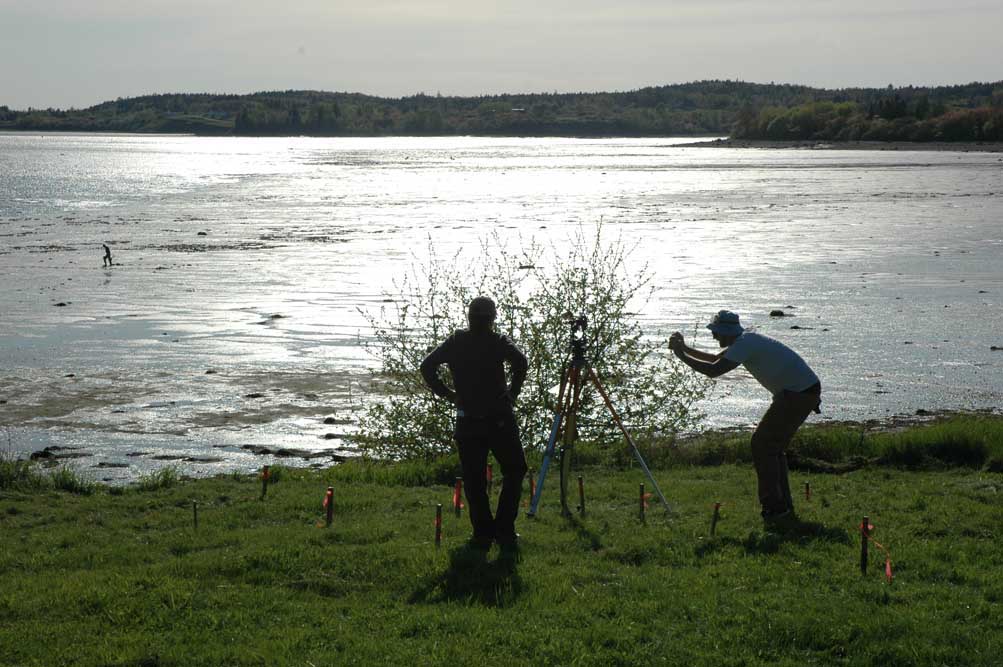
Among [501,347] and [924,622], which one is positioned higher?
[501,347]

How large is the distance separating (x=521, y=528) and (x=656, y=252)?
99.2 ft

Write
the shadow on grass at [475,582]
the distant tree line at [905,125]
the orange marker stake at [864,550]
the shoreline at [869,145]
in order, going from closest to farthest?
the shadow on grass at [475,582] → the orange marker stake at [864,550] → the shoreline at [869,145] → the distant tree line at [905,125]

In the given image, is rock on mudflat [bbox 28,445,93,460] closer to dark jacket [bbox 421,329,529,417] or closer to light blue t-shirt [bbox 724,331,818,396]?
dark jacket [bbox 421,329,529,417]

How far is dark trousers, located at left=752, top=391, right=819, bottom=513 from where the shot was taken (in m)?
10.0

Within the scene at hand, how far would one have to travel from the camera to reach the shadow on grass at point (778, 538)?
9.20m

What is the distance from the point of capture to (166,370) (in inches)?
851

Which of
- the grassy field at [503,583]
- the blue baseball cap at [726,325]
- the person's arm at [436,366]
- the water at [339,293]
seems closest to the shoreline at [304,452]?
the water at [339,293]

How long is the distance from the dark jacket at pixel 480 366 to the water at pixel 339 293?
687 cm

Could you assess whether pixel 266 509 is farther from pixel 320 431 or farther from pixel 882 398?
pixel 882 398

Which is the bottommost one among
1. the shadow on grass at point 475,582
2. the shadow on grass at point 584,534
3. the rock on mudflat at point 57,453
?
the rock on mudflat at point 57,453

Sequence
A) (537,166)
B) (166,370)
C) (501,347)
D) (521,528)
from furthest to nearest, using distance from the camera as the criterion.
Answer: (537,166), (166,370), (521,528), (501,347)

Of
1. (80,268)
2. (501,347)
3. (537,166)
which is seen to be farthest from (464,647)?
(537,166)

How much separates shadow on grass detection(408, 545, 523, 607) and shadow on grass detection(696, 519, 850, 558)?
1.48 metres

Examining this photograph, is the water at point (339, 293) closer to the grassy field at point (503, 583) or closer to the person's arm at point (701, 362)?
the grassy field at point (503, 583)
